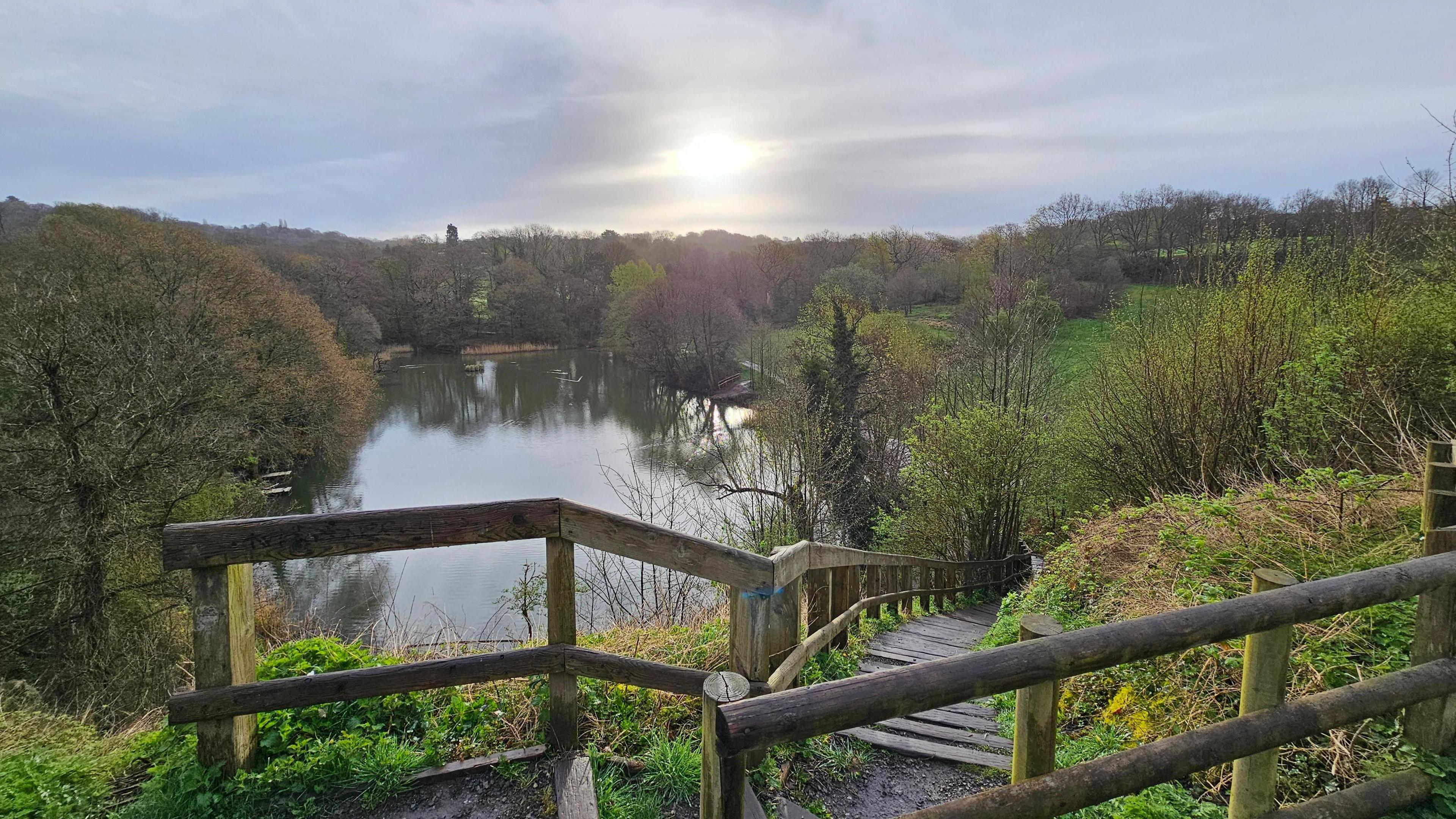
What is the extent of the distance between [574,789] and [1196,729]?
6.77 feet

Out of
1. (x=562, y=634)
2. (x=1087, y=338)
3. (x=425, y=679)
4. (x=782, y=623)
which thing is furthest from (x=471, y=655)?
(x=1087, y=338)

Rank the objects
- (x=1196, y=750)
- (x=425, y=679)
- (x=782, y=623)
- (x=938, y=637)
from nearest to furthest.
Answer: (x=1196, y=750), (x=425, y=679), (x=782, y=623), (x=938, y=637)

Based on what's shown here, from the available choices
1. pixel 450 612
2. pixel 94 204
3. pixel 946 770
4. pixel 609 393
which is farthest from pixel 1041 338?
pixel 94 204

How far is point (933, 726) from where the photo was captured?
13.5ft

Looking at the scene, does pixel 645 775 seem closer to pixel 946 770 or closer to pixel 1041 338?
pixel 946 770

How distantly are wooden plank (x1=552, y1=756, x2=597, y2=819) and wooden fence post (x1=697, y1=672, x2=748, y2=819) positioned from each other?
978mm

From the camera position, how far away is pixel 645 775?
2695 millimetres

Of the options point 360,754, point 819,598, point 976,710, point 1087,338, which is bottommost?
point 976,710

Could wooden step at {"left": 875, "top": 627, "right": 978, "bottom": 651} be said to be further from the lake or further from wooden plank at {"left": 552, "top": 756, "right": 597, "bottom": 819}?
wooden plank at {"left": 552, "top": 756, "right": 597, "bottom": 819}

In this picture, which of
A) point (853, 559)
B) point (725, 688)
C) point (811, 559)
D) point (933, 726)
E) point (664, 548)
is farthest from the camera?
point (853, 559)

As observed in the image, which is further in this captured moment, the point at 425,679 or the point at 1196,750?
the point at 425,679

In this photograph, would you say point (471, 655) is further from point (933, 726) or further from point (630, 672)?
point (933, 726)

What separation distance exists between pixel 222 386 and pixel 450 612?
327 inches

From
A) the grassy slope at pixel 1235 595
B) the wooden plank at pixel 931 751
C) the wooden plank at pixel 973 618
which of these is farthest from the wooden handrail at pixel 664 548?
the wooden plank at pixel 973 618
